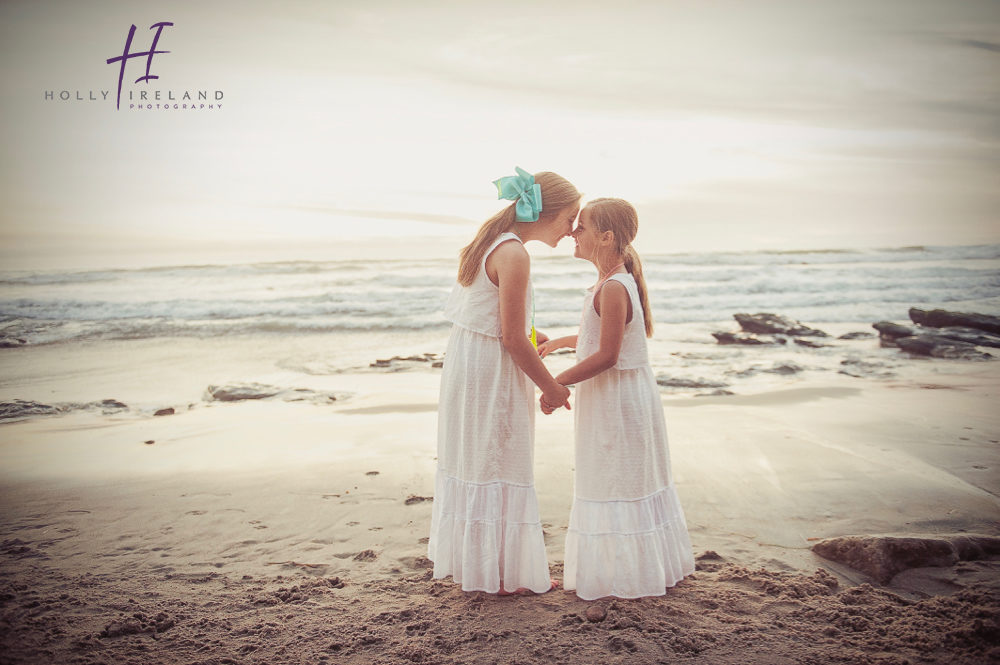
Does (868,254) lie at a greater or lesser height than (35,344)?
greater

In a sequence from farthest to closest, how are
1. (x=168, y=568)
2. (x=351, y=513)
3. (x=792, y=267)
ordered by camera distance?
(x=792, y=267) < (x=351, y=513) < (x=168, y=568)

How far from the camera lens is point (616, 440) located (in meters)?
2.90

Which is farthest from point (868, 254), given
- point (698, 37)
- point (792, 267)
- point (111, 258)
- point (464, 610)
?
point (464, 610)

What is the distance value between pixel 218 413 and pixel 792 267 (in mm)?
25626

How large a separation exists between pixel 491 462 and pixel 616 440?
55 cm

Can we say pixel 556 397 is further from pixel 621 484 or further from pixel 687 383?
pixel 687 383

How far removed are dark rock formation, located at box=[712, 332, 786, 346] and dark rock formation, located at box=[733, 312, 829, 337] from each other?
16.1 inches

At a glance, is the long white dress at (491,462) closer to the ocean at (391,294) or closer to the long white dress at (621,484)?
the long white dress at (621,484)

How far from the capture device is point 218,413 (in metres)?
6.66

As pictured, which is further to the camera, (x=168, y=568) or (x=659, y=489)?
(x=168, y=568)

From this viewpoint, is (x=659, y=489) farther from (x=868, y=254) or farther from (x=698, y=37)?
(x=868, y=254)

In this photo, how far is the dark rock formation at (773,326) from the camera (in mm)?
11656

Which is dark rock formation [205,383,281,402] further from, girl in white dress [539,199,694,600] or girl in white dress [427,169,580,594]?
girl in white dress [539,199,694,600]

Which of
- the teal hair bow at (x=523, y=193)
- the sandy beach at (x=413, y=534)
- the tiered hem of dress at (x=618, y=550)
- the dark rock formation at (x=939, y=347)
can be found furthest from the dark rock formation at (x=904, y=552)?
the dark rock formation at (x=939, y=347)
